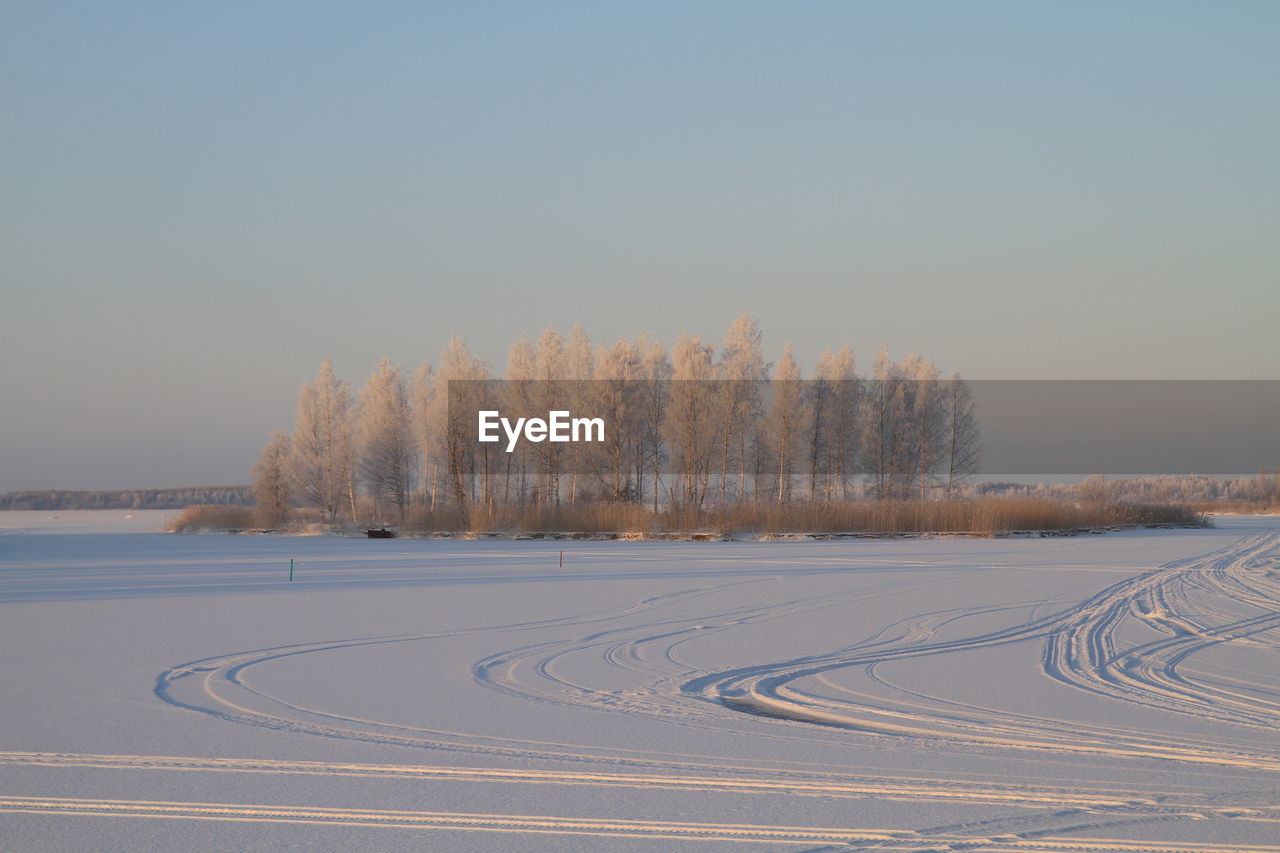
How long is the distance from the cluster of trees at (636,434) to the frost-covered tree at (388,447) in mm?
83

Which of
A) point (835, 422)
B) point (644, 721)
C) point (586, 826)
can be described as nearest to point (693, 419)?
point (835, 422)

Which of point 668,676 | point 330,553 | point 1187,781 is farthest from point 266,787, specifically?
point 330,553

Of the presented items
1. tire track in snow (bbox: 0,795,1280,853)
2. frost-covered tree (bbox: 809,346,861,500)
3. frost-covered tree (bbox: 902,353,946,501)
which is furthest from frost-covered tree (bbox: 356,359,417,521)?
tire track in snow (bbox: 0,795,1280,853)

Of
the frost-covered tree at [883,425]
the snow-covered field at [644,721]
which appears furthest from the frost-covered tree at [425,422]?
the snow-covered field at [644,721]

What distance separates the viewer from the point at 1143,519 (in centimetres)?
4812

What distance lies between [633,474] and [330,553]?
22.1 m

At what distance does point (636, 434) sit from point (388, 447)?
13.8 metres

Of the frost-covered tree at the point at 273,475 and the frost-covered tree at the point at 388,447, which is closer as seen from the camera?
the frost-covered tree at the point at 388,447

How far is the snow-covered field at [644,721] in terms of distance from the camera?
5.12 metres

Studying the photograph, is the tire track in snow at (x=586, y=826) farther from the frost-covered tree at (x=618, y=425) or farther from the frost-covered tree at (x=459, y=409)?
the frost-covered tree at (x=459, y=409)

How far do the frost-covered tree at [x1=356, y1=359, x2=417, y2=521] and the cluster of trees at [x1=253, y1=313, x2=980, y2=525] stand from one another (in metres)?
0.08

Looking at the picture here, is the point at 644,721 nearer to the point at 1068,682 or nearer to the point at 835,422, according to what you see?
the point at 1068,682

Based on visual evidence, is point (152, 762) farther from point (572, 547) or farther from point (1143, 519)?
point (1143, 519)

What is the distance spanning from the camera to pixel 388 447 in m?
55.7
